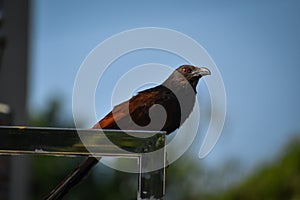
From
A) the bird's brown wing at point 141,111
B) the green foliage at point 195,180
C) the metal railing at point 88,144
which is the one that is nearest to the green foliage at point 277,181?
the green foliage at point 195,180

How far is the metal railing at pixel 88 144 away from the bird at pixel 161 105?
1.03 ft

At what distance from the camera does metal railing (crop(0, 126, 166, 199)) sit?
151 cm

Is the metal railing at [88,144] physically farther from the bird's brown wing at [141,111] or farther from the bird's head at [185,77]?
the bird's head at [185,77]

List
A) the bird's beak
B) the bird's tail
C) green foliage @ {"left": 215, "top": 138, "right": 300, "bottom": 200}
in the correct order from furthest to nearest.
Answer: green foliage @ {"left": 215, "top": 138, "right": 300, "bottom": 200}
the bird's beak
the bird's tail

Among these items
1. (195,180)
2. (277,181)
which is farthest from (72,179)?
(195,180)

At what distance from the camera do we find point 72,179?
1792mm

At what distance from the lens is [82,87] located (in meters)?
1.88

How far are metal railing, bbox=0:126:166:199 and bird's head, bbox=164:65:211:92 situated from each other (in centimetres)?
82

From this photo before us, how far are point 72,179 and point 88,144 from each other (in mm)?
301

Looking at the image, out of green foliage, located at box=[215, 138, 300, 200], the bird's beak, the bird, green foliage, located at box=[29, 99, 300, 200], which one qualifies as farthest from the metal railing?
green foliage, located at box=[215, 138, 300, 200]

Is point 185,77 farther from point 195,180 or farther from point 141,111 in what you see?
point 195,180

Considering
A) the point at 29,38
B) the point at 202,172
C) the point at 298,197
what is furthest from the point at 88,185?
the point at 29,38

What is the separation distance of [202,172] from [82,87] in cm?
736

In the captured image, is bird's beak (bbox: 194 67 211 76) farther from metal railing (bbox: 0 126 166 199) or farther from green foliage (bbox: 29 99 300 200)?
green foliage (bbox: 29 99 300 200)
